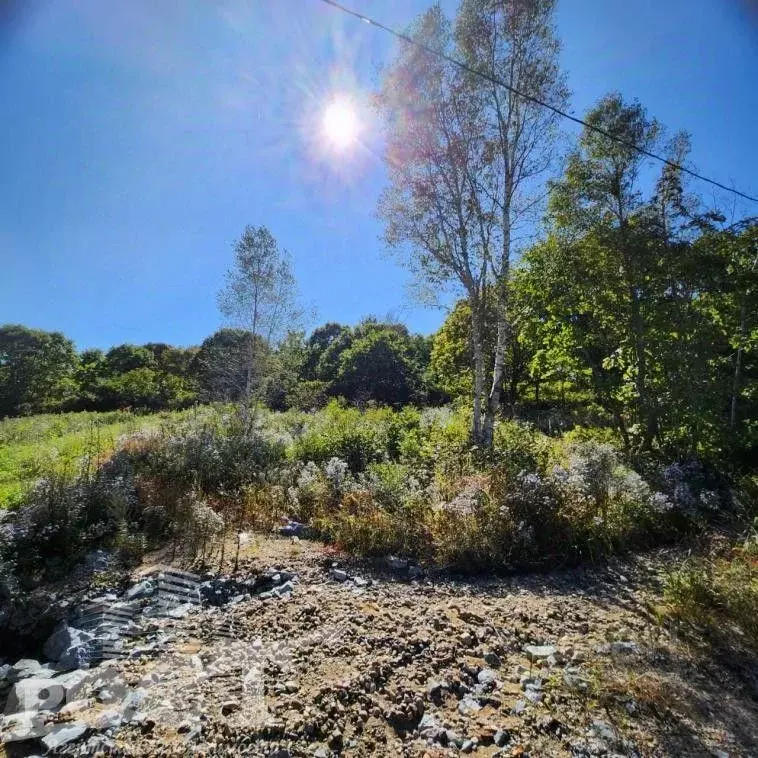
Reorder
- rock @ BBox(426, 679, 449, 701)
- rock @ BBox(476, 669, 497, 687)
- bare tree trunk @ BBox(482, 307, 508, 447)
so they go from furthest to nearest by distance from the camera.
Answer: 1. bare tree trunk @ BBox(482, 307, 508, 447)
2. rock @ BBox(476, 669, 497, 687)
3. rock @ BBox(426, 679, 449, 701)

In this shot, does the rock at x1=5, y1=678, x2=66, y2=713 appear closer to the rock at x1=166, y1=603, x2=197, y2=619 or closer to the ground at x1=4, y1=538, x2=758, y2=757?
the ground at x1=4, y1=538, x2=758, y2=757

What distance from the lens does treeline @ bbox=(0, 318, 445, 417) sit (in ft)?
70.1

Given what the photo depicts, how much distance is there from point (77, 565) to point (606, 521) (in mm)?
5684

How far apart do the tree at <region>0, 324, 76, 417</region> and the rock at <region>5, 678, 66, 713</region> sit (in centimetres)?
2697

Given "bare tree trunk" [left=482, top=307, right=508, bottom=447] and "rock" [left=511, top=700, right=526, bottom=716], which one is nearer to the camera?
"rock" [left=511, top=700, right=526, bottom=716]

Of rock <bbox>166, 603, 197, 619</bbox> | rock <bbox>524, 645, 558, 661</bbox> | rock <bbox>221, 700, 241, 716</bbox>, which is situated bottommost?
rock <bbox>524, 645, 558, 661</bbox>

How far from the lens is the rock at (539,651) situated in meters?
2.57

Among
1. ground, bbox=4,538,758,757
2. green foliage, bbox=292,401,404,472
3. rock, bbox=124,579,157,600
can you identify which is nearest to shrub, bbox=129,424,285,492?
green foliage, bbox=292,401,404,472

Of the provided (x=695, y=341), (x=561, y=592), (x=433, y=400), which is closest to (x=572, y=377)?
(x=695, y=341)

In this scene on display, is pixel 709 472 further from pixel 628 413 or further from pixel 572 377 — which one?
pixel 572 377

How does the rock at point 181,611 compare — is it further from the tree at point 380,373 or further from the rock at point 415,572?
the tree at point 380,373

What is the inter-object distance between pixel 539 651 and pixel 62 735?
270 centimetres

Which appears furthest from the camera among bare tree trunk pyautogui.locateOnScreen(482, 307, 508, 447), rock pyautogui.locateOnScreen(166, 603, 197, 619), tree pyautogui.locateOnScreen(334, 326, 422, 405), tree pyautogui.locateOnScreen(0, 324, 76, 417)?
tree pyautogui.locateOnScreen(0, 324, 76, 417)

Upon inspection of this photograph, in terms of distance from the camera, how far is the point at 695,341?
21.6 feet
